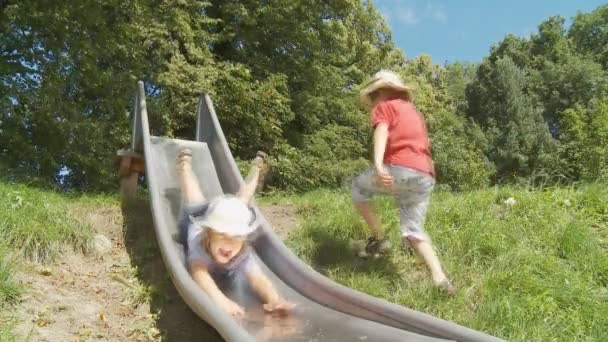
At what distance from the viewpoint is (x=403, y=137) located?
4.33m

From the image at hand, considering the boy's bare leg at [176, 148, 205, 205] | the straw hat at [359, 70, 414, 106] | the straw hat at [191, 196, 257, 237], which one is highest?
the straw hat at [359, 70, 414, 106]

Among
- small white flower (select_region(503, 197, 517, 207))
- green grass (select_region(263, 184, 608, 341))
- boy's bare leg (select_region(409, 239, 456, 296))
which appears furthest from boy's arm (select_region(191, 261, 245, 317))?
small white flower (select_region(503, 197, 517, 207))

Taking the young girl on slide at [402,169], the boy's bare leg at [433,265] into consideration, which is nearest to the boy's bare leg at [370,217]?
the young girl on slide at [402,169]

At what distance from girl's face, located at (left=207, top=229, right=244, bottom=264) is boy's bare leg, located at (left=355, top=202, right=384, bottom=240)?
1092 millimetres

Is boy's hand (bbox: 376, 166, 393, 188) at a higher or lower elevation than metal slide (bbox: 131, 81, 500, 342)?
higher

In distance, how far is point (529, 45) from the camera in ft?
114

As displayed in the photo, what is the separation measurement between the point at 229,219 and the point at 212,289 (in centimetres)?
49

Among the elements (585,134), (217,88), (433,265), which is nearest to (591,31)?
(585,134)

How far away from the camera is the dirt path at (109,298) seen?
3.65 metres

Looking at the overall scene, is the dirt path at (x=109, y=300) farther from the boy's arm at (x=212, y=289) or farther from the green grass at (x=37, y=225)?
the boy's arm at (x=212, y=289)

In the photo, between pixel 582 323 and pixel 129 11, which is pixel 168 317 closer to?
pixel 582 323

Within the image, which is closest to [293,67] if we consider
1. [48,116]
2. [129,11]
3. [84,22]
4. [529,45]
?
[129,11]

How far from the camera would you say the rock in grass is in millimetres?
Answer: 4836

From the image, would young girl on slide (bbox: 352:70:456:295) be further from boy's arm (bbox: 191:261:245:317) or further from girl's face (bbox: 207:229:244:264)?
boy's arm (bbox: 191:261:245:317)
